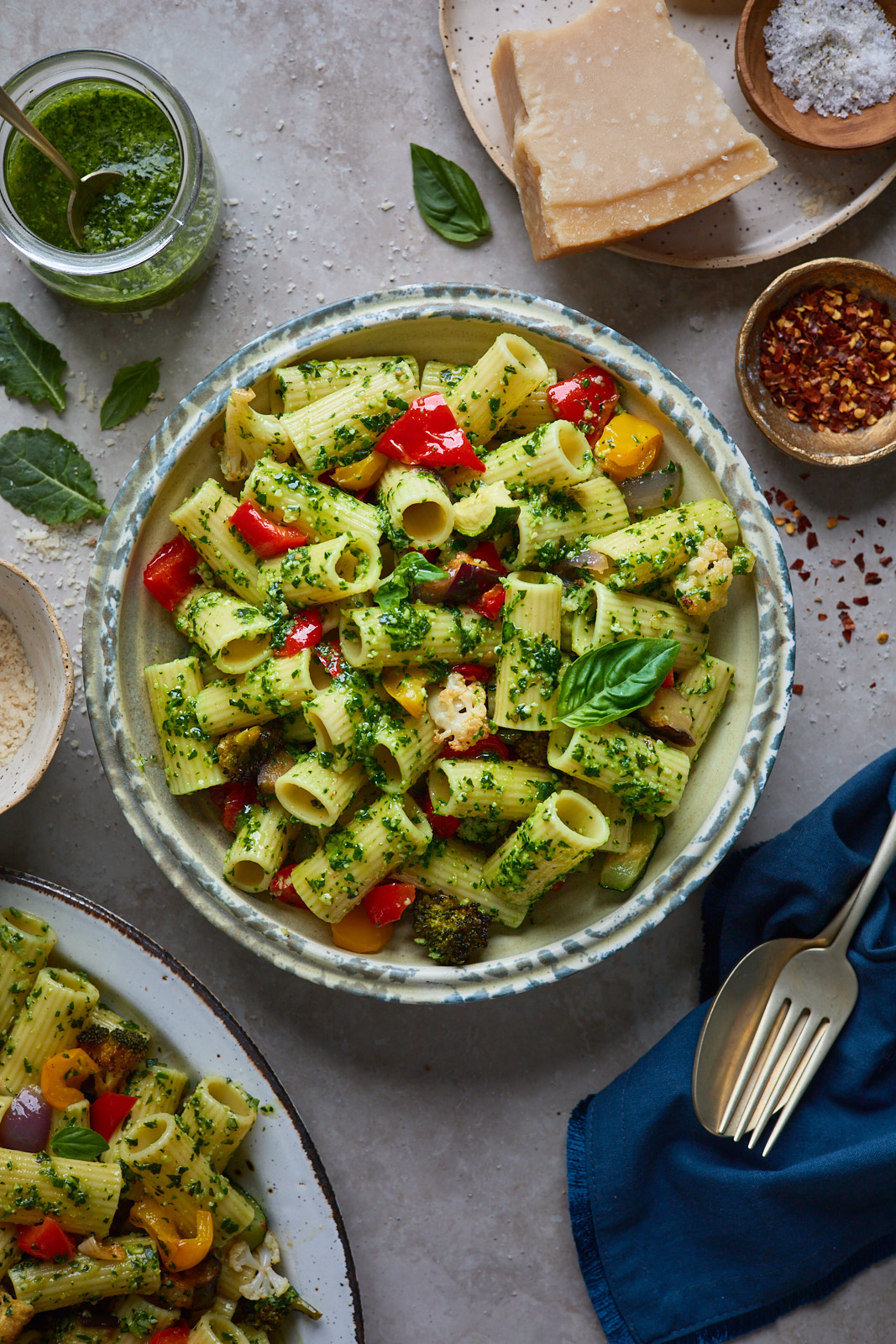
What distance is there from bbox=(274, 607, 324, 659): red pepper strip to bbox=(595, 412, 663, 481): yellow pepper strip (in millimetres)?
855

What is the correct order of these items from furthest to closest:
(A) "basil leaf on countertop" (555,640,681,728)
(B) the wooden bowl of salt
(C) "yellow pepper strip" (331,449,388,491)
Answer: (B) the wooden bowl of salt, (C) "yellow pepper strip" (331,449,388,491), (A) "basil leaf on countertop" (555,640,681,728)

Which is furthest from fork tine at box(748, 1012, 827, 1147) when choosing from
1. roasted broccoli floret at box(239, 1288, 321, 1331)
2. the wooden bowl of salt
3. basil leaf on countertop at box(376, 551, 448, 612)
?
the wooden bowl of salt

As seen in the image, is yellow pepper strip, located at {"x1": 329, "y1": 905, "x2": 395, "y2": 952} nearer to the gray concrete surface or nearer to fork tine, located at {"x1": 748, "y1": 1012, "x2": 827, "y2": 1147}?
the gray concrete surface

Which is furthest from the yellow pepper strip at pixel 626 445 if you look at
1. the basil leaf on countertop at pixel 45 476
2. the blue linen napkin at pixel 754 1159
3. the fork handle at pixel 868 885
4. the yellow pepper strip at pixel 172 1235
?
the yellow pepper strip at pixel 172 1235

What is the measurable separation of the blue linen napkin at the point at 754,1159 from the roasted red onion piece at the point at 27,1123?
4.91 feet

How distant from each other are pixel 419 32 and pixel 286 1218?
345 centimetres

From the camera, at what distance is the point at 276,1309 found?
8.61 feet

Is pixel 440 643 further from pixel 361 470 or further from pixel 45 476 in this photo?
pixel 45 476

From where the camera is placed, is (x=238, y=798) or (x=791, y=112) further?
(x=791, y=112)

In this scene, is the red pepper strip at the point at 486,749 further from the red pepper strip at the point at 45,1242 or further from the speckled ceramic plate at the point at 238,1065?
the red pepper strip at the point at 45,1242

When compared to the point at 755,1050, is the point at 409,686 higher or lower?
higher

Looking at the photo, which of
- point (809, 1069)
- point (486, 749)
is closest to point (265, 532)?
point (486, 749)

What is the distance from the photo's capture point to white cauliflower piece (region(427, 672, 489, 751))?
7.77 ft

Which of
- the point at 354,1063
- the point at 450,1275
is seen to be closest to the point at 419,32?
the point at 354,1063
